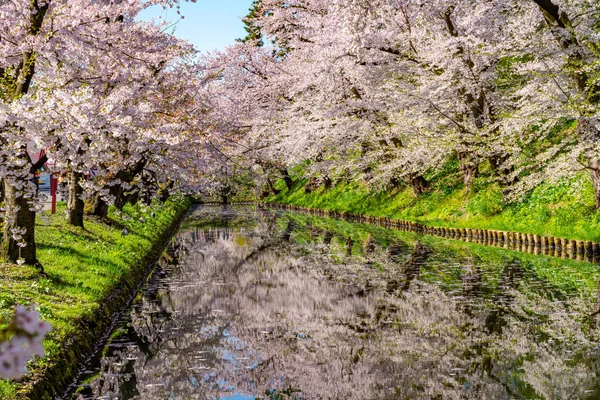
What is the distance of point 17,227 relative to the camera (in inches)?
593

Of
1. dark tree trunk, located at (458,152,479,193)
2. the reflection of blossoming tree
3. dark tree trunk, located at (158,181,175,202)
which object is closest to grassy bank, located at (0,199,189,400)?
the reflection of blossoming tree

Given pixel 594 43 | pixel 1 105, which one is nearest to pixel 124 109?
pixel 1 105

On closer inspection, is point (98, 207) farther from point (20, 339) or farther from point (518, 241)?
point (20, 339)

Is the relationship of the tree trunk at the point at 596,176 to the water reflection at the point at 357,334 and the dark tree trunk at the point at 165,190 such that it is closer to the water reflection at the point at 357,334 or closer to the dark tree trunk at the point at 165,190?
the water reflection at the point at 357,334

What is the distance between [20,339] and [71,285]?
1276 cm

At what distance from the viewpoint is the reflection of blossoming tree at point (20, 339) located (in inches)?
95.8

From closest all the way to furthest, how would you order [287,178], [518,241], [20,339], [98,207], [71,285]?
[20,339] → [71,285] → [518,241] → [98,207] → [287,178]

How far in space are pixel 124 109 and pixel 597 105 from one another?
17.1 m

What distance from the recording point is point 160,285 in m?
19.2

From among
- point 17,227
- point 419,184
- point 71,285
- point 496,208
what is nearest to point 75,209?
point 17,227

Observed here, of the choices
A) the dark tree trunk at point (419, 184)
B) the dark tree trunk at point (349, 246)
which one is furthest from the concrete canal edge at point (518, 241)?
the dark tree trunk at point (349, 246)

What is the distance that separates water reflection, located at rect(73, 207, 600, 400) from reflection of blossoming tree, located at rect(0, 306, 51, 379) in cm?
722

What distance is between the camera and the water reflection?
384 inches

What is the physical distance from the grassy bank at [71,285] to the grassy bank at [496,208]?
15796mm
